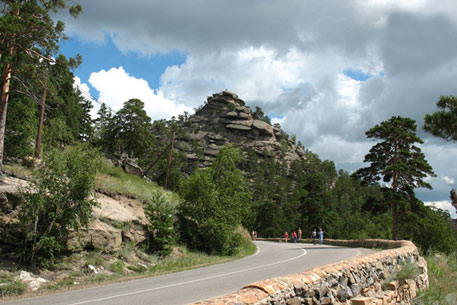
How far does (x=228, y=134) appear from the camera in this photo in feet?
499

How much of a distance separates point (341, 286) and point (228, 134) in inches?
5732

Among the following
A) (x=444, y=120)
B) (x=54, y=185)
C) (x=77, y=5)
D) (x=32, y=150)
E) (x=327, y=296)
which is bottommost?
(x=327, y=296)

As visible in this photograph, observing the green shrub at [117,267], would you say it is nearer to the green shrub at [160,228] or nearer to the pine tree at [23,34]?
the green shrub at [160,228]

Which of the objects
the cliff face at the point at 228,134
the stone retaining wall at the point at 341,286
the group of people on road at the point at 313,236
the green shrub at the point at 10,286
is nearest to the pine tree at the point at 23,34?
the green shrub at the point at 10,286

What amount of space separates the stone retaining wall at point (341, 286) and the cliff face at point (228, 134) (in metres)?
125

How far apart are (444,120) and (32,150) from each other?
2601 cm

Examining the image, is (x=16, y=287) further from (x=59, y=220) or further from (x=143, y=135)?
(x=143, y=135)

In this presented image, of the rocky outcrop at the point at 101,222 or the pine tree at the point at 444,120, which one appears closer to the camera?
the rocky outcrop at the point at 101,222

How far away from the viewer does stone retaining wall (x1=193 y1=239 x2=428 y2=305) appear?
15.7 feet

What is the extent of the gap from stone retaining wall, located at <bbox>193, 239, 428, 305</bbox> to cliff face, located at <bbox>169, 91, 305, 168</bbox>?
410ft

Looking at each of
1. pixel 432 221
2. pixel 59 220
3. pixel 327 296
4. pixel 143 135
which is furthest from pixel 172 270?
pixel 432 221

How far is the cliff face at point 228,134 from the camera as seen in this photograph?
142 metres

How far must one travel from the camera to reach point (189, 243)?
22234mm

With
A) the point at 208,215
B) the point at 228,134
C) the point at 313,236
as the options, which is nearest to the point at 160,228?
the point at 208,215
